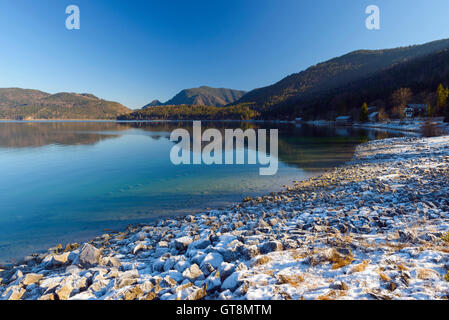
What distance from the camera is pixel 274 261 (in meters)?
4.33

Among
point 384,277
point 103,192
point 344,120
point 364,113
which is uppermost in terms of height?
point 364,113

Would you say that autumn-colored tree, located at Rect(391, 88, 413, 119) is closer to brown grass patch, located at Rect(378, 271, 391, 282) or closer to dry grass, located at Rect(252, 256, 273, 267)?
brown grass patch, located at Rect(378, 271, 391, 282)

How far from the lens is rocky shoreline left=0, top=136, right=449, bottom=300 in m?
3.38

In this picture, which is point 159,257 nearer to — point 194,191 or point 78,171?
point 194,191

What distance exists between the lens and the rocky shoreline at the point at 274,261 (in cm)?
338

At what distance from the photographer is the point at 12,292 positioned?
402cm

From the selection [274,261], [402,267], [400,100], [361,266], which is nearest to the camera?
[402,267]

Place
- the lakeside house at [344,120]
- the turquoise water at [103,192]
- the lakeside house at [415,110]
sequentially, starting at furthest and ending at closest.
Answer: the lakeside house at [344,120] → the lakeside house at [415,110] → the turquoise water at [103,192]

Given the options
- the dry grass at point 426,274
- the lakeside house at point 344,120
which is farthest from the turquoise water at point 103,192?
the lakeside house at point 344,120

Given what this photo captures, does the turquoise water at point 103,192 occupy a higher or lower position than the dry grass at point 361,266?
lower

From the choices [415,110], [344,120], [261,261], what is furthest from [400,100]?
[261,261]

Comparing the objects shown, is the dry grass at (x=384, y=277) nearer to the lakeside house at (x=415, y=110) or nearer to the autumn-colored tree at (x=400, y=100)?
the autumn-colored tree at (x=400, y=100)

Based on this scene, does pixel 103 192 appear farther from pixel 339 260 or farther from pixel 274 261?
pixel 339 260

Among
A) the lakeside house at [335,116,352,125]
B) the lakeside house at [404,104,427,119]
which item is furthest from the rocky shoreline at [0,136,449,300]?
the lakeside house at [335,116,352,125]
